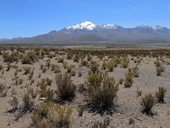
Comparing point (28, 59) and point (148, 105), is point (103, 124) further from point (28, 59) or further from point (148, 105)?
point (28, 59)

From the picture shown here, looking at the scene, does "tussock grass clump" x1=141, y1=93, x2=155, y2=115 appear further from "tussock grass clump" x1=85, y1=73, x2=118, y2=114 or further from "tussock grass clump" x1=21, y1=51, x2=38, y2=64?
"tussock grass clump" x1=21, y1=51, x2=38, y2=64

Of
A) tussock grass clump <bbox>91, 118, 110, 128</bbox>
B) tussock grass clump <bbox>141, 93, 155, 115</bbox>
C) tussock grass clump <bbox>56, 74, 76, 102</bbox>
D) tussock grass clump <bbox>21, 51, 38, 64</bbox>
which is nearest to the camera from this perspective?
tussock grass clump <bbox>91, 118, 110, 128</bbox>

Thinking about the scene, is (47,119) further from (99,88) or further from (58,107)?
(99,88)

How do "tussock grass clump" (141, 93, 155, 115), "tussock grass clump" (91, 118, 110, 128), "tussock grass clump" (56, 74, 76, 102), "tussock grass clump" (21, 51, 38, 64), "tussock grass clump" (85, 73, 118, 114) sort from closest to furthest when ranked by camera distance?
"tussock grass clump" (91, 118, 110, 128) → "tussock grass clump" (141, 93, 155, 115) → "tussock grass clump" (85, 73, 118, 114) → "tussock grass clump" (56, 74, 76, 102) → "tussock grass clump" (21, 51, 38, 64)

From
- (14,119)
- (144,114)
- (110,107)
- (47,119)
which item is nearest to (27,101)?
(14,119)

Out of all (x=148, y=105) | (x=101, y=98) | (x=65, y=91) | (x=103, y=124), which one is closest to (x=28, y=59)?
(x=65, y=91)

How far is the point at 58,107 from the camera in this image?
10117 millimetres

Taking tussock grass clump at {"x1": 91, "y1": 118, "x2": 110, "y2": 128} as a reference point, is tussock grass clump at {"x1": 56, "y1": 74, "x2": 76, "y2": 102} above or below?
above

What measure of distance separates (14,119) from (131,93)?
5.13 m

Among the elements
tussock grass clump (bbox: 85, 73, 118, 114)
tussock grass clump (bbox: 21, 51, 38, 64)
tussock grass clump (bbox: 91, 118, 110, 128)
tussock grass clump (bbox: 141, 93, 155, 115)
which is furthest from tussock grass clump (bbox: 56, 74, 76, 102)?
tussock grass clump (bbox: 21, 51, 38, 64)

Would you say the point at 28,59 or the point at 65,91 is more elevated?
the point at 65,91

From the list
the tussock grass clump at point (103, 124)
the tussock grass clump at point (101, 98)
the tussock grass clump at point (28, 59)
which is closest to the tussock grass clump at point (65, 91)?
the tussock grass clump at point (101, 98)

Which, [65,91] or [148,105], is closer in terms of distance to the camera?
[148,105]

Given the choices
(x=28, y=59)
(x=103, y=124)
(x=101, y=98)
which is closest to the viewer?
(x=103, y=124)
